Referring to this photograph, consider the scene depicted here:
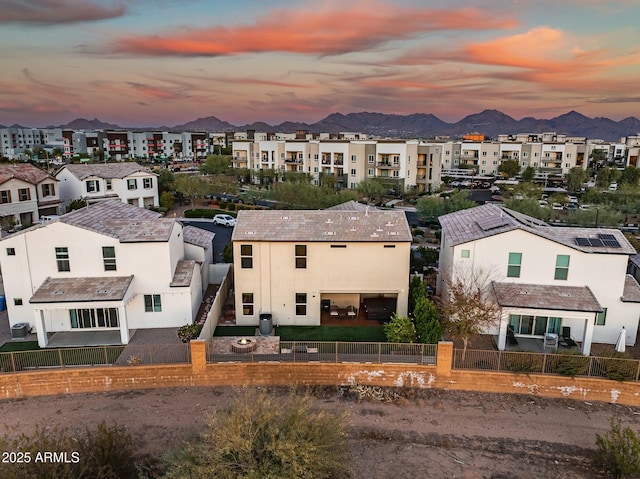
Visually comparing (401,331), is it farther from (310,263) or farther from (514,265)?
(514,265)

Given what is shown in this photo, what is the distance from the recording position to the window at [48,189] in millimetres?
48344

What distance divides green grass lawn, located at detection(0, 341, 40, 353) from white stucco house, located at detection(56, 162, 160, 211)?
32119 mm

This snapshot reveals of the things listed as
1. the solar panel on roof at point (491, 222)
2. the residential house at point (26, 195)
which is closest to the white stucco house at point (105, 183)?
the residential house at point (26, 195)

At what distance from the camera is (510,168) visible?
90938mm

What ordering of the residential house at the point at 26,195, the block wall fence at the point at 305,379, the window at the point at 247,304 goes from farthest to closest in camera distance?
the residential house at the point at 26,195 → the window at the point at 247,304 → the block wall fence at the point at 305,379

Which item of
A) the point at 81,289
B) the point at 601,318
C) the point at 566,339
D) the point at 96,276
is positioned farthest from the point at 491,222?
the point at 81,289

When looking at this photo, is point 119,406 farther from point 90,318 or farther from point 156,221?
point 156,221

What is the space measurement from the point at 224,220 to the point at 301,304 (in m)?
27.5

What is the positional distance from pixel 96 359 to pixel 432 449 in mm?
14053

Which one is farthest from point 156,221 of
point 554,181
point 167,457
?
point 554,181

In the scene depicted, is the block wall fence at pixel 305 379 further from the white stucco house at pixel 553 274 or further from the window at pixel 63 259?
the window at pixel 63 259

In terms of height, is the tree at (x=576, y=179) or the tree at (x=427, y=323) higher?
the tree at (x=576, y=179)

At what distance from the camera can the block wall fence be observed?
17734mm

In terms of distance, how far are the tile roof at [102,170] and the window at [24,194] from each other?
652 centimetres
